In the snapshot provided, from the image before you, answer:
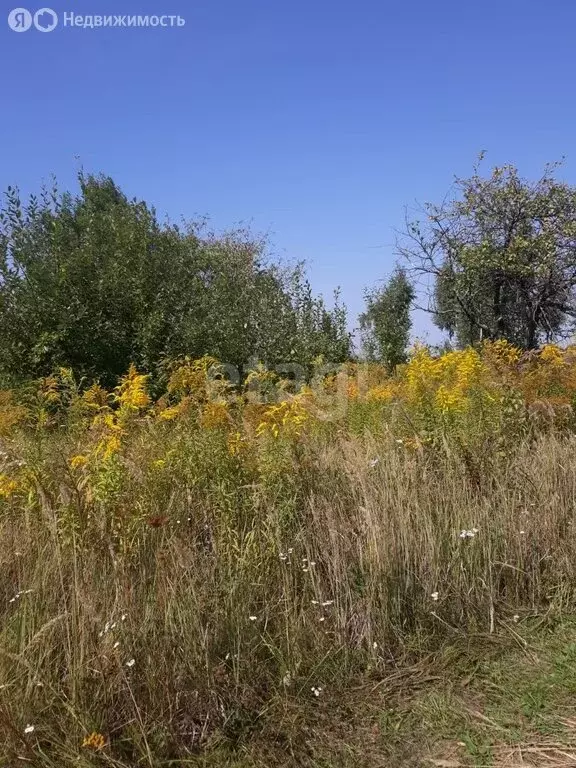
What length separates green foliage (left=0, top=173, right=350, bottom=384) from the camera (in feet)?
26.0

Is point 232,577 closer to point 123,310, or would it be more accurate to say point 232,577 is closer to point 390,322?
point 123,310

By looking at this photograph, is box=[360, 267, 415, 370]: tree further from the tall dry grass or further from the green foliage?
the tall dry grass

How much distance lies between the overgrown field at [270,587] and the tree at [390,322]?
267 inches

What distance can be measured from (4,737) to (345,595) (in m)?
1.36

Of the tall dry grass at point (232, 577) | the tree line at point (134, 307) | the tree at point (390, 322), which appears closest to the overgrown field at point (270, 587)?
the tall dry grass at point (232, 577)

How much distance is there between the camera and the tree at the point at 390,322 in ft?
35.1

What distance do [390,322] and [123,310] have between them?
561 cm

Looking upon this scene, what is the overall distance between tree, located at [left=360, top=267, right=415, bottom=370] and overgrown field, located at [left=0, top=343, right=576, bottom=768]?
22.3ft

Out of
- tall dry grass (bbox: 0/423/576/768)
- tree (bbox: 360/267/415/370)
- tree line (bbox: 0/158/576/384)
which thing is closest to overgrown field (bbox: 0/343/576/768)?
tall dry grass (bbox: 0/423/576/768)

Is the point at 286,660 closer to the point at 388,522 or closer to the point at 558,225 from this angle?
the point at 388,522

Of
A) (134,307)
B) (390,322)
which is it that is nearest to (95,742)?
(134,307)

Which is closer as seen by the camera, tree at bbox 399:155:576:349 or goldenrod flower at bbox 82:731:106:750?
goldenrod flower at bbox 82:731:106:750

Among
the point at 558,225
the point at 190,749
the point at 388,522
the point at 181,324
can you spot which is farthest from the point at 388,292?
the point at 190,749

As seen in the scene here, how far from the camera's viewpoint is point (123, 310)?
8555mm
